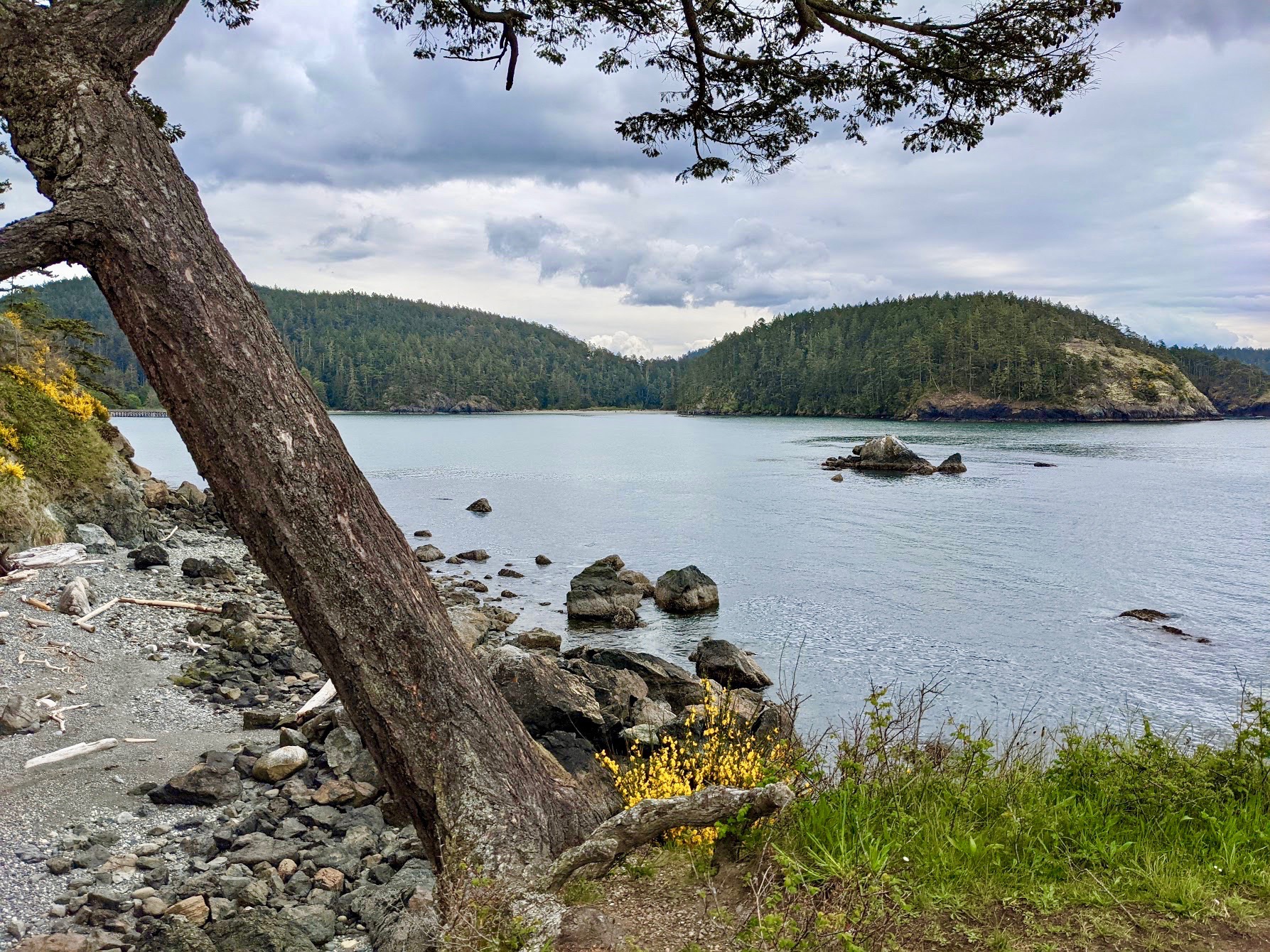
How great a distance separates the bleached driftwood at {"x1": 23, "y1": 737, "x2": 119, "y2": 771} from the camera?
21.7 feet

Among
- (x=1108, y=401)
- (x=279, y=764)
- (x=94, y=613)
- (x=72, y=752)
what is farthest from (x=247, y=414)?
(x=1108, y=401)

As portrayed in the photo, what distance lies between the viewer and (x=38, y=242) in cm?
357

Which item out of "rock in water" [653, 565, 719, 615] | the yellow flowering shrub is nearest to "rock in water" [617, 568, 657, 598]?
"rock in water" [653, 565, 719, 615]

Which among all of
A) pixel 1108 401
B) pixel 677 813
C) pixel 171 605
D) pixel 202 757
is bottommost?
pixel 202 757

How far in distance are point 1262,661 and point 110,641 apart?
19747mm

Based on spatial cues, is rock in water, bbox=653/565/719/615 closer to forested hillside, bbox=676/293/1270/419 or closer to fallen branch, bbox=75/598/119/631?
fallen branch, bbox=75/598/119/631

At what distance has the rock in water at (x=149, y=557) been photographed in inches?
550

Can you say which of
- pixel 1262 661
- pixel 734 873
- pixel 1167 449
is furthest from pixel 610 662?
pixel 1167 449

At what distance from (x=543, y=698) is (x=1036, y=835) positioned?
177 inches

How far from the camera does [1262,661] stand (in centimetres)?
1486

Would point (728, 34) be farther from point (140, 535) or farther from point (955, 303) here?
point (955, 303)

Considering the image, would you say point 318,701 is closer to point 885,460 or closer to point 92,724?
point 92,724

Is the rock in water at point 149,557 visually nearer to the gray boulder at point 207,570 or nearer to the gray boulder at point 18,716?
the gray boulder at point 207,570

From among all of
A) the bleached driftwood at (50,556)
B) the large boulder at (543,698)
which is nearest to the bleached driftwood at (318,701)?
the large boulder at (543,698)
